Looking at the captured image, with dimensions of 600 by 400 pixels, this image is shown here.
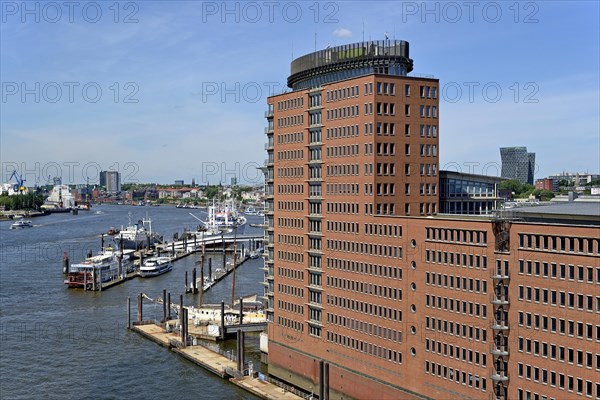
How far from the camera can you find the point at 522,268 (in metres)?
43.2

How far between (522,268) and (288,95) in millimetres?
29937

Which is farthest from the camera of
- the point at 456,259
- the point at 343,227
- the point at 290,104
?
the point at 290,104

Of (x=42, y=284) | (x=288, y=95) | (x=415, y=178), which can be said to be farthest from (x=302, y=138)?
(x=42, y=284)

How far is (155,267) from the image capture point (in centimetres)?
13700

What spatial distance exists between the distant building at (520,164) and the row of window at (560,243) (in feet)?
327

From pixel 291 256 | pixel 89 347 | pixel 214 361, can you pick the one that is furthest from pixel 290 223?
pixel 89 347

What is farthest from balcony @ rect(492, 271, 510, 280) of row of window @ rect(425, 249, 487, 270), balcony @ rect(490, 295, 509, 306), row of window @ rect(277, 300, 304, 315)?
row of window @ rect(277, 300, 304, 315)

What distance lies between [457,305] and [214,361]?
3273 cm

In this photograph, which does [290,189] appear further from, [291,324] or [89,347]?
[89,347]

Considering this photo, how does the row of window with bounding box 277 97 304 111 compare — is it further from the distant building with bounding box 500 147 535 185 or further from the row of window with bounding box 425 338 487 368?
the distant building with bounding box 500 147 535 185

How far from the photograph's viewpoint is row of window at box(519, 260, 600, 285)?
39.1 metres

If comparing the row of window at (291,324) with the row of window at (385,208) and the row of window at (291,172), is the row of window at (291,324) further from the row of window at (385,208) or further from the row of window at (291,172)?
the row of window at (385,208)

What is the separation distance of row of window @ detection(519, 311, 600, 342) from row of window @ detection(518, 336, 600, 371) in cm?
94

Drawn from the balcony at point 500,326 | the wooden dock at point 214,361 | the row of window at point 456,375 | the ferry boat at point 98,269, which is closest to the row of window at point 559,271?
the balcony at point 500,326
